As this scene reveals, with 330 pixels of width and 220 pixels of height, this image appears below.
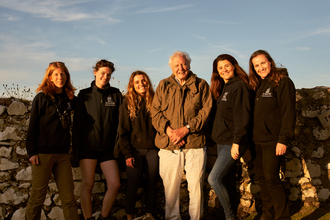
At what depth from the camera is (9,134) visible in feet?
13.9

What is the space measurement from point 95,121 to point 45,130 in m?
0.65

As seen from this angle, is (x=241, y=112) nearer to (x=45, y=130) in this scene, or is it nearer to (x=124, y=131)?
Answer: (x=124, y=131)

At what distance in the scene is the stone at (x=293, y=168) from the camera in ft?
14.6

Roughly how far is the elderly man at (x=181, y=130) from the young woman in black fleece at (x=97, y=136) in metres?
0.67

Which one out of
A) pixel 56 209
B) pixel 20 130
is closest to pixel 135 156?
pixel 56 209

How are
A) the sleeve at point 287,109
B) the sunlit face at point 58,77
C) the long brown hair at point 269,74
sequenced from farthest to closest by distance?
the sunlit face at point 58,77
the long brown hair at point 269,74
the sleeve at point 287,109

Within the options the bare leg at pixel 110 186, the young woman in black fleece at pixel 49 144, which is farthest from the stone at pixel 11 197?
the bare leg at pixel 110 186

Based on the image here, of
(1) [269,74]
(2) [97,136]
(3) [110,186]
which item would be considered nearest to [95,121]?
(2) [97,136]

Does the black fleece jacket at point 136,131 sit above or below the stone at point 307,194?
above

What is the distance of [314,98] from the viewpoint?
472cm

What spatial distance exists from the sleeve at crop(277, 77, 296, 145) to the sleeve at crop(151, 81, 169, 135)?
56.6 inches

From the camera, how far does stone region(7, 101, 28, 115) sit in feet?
14.0

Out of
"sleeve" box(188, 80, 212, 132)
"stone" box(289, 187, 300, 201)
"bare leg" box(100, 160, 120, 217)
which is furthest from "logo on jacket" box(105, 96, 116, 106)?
"stone" box(289, 187, 300, 201)

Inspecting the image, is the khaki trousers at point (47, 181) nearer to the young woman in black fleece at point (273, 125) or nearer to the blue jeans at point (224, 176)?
the blue jeans at point (224, 176)
